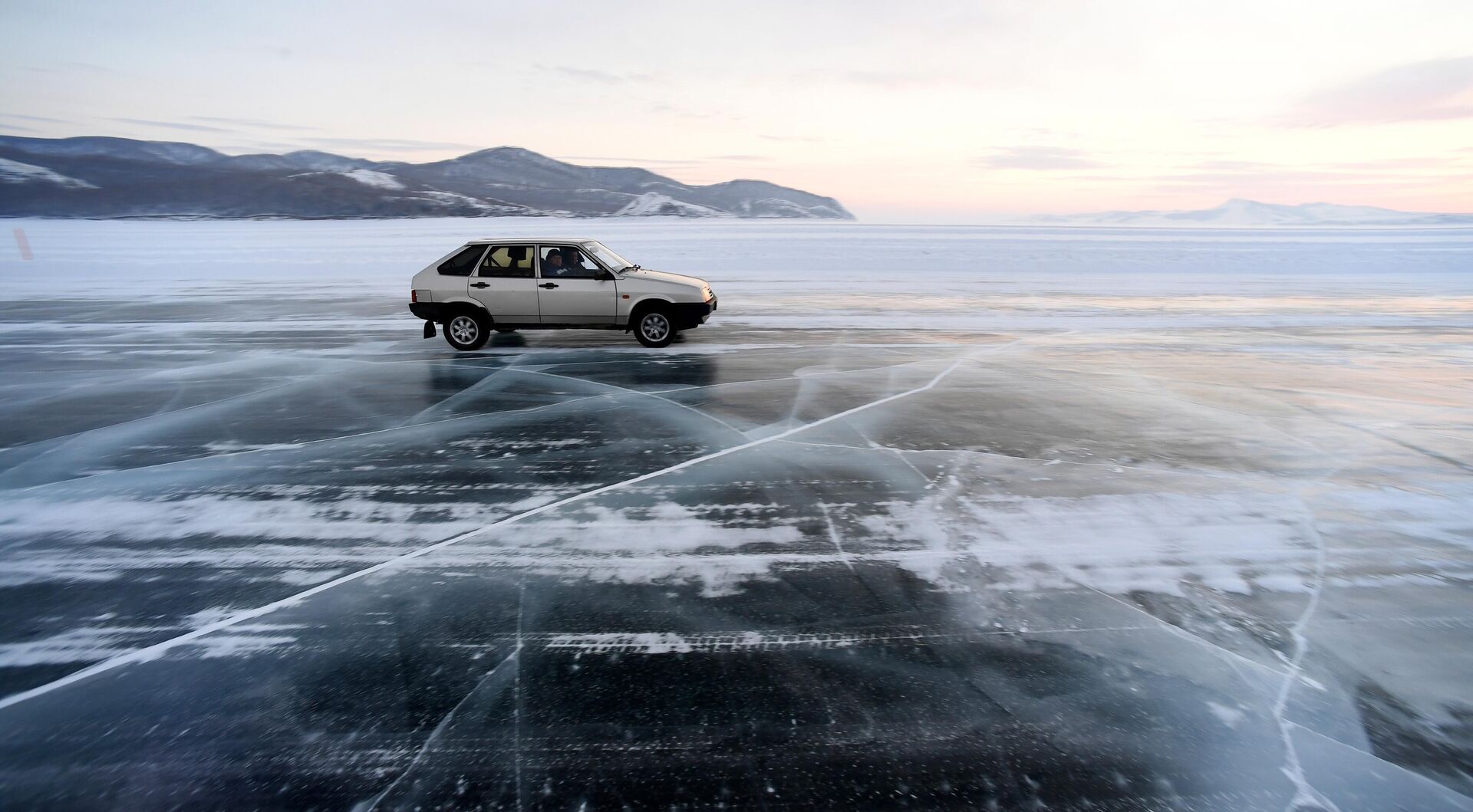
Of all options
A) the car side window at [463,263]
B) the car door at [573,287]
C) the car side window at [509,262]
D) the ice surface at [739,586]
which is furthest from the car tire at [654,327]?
the car side window at [463,263]

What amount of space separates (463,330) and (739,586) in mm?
8634

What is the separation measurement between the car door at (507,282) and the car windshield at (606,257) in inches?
→ 33.9

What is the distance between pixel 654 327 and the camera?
1141 centimetres

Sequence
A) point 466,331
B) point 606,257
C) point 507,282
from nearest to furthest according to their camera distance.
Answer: point 507,282, point 466,331, point 606,257

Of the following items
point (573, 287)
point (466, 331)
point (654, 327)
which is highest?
point (573, 287)

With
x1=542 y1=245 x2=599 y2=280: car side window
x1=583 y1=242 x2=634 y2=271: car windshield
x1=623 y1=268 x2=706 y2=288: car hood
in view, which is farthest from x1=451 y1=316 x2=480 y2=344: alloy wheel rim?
x1=623 y1=268 x2=706 y2=288: car hood

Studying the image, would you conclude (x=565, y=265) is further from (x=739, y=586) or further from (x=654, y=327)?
(x=739, y=586)

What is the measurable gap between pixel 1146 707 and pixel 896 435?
385 cm

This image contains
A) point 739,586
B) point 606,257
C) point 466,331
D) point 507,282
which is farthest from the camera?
point 606,257

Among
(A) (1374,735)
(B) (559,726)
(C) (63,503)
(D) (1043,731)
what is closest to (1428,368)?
(A) (1374,735)

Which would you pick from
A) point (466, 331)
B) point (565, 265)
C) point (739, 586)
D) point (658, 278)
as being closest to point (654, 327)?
point (658, 278)

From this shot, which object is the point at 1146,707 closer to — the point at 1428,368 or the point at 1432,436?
the point at 1432,436

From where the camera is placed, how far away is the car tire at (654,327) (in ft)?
37.3

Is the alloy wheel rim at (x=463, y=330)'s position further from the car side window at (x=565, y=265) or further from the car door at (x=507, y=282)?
the car side window at (x=565, y=265)
